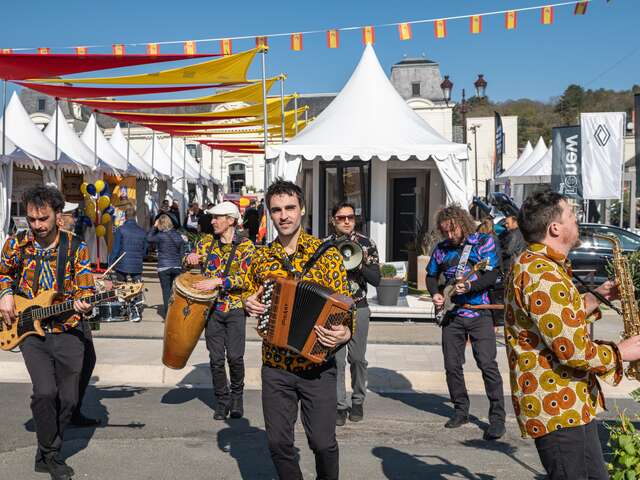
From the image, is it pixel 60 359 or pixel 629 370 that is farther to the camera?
pixel 60 359

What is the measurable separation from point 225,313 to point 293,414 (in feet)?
8.07

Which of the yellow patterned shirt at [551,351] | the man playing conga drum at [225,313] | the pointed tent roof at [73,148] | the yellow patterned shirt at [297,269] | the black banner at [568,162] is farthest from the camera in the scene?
the pointed tent roof at [73,148]

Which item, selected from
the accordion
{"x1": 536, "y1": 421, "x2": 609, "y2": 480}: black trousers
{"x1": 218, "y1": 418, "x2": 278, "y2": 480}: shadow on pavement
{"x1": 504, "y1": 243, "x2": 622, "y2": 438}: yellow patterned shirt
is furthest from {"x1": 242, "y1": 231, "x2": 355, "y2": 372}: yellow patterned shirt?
{"x1": 218, "y1": 418, "x2": 278, "y2": 480}: shadow on pavement

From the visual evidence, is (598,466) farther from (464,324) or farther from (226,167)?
(226,167)

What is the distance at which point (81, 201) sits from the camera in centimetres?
1925

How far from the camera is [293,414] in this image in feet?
11.9

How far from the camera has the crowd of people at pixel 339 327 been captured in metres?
2.82

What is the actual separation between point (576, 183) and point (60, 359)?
14733 mm

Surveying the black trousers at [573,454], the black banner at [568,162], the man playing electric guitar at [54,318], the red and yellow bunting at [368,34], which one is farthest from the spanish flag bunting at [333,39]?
the black trousers at [573,454]

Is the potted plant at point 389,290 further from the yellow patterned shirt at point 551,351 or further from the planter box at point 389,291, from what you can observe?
the yellow patterned shirt at point 551,351

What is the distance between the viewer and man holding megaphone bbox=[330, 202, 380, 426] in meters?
5.59

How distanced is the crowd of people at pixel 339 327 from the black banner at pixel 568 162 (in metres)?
12.1

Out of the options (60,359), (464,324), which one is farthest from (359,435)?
(60,359)

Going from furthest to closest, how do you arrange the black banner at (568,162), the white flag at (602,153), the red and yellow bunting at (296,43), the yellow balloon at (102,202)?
the yellow balloon at (102,202) < the black banner at (568,162) < the white flag at (602,153) < the red and yellow bunting at (296,43)
